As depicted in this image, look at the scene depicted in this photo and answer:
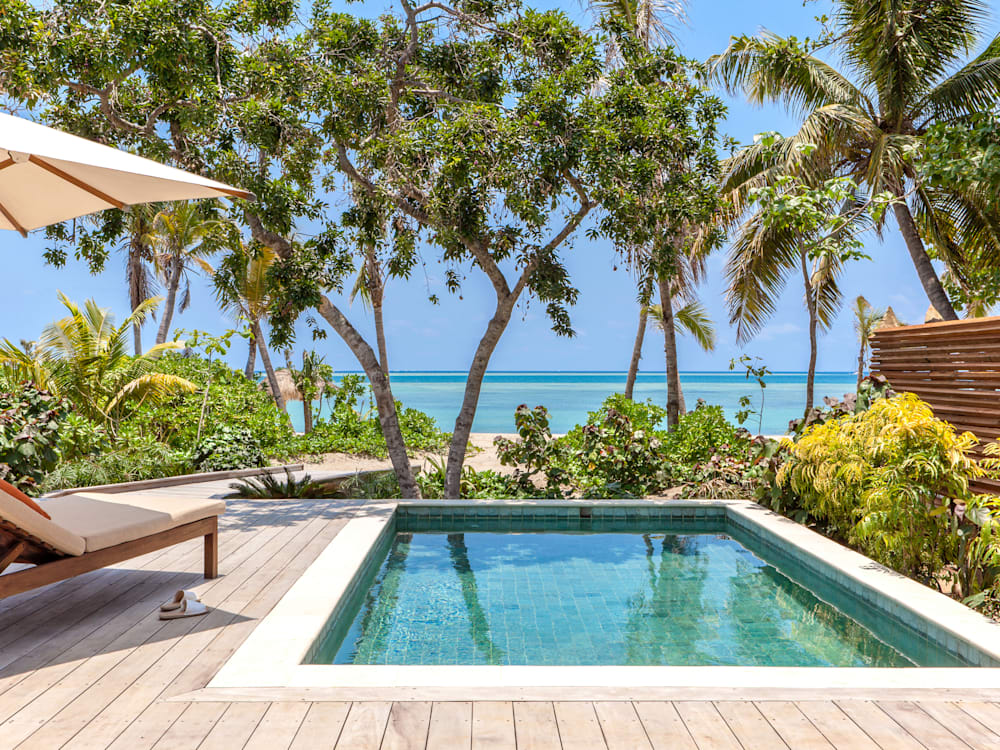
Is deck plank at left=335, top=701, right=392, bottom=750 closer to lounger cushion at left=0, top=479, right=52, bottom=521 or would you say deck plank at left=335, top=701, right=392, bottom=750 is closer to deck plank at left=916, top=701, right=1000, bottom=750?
lounger cushion at left=0, top=479, right=52, bottom=521

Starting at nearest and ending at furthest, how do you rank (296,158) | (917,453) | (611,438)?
(917,453), (296,158), (611,438)

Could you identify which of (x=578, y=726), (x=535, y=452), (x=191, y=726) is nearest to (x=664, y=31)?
(x=535, y=452)

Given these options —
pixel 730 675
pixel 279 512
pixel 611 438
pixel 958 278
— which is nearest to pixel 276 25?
pixel 279 512

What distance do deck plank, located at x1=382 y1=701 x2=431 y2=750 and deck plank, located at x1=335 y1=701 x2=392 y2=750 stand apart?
0.02m

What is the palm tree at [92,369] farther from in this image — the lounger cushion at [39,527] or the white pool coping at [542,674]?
the white pool coping at [542,674]

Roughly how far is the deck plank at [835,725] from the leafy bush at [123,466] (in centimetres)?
778

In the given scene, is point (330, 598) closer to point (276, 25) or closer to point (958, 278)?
point (276, 25)

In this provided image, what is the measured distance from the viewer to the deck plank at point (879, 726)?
98.3 inches

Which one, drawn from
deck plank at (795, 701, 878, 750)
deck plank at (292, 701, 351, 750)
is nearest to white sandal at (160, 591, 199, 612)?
deck plank at (292, 701, 351, 750)

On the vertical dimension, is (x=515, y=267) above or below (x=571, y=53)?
below

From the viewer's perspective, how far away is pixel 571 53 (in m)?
7.44

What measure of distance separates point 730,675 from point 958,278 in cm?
1107

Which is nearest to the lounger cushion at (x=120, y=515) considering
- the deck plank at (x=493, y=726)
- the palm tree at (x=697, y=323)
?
the deck plank at (x=493, y=726)

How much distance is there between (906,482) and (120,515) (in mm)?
4701
